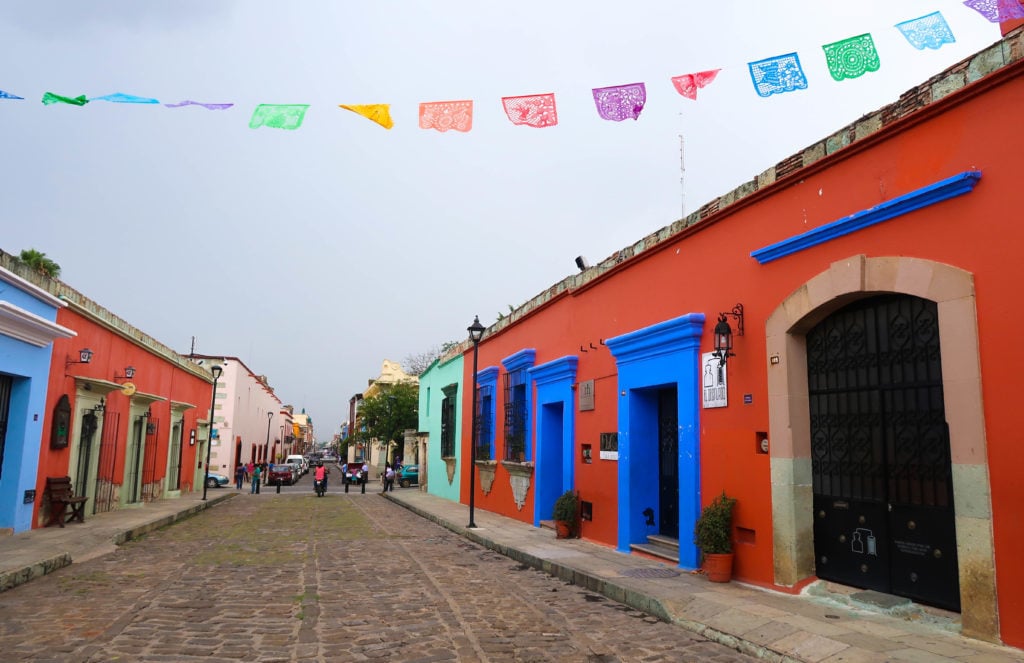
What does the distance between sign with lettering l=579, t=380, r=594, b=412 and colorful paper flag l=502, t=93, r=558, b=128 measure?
4.94 m

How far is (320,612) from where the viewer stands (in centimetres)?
655

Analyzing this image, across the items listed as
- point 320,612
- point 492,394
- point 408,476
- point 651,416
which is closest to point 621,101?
point 651,416

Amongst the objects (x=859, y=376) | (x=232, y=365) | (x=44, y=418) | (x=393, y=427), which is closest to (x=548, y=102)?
(x=859, y=376)

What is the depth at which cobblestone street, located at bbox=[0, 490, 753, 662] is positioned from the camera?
5270mm

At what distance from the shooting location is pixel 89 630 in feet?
19.0

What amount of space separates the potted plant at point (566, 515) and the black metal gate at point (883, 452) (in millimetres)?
5323

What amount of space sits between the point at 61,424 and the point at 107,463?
357 centimetres

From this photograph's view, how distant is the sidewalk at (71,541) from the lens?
330 inches

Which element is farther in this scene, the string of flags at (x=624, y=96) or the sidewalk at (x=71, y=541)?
the sidewalk at (x=71, y=541)

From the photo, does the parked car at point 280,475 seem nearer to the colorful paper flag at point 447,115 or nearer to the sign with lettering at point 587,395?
the sign with lettering at point 587,395

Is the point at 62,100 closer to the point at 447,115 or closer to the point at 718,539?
the point at 447,115

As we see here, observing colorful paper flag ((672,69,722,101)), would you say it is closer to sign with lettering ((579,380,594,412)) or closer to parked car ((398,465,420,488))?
sign with lettering ((579,380,594,412))

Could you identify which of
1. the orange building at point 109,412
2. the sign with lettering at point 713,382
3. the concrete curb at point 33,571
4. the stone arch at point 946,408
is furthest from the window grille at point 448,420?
the stone arch at point 946,408

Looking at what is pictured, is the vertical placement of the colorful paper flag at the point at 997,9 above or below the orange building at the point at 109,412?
above
